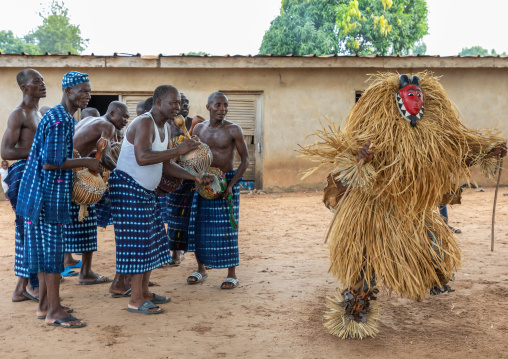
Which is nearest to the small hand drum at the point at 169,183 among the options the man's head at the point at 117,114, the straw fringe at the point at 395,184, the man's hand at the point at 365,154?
the man's head at the point at 117,114

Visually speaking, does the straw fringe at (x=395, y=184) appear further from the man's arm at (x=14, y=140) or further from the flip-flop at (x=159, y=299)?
the man's arm at (x=14, y=140)

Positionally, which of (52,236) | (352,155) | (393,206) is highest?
(352,155)

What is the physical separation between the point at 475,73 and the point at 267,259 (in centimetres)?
840

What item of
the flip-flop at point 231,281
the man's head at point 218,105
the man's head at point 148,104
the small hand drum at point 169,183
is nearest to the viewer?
the small hand drum at point 169,183

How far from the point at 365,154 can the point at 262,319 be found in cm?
150

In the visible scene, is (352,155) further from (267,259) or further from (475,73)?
(475,73)

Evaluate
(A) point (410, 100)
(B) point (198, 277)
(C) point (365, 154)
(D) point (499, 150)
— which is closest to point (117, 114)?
(B) point (198, 277)

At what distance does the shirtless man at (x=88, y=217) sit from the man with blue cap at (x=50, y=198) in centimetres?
76

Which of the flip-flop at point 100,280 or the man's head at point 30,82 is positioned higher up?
the man's head at point 30,82

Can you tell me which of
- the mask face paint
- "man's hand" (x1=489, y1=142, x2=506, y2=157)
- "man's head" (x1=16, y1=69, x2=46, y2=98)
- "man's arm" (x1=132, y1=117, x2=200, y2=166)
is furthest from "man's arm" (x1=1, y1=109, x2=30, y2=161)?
"man's hand" (x1=489, y1=142, x2=506, y2=157)

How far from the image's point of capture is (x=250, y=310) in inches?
159

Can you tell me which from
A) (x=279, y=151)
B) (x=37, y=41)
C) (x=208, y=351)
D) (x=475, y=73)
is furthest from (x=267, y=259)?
(x=37, y=41)

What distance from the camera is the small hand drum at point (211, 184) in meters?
4.54

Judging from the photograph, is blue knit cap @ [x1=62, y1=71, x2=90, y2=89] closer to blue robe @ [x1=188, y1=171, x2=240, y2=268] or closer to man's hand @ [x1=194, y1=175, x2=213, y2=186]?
man's hand @ [x1=194, y1=175, x2=213, y2=186]
